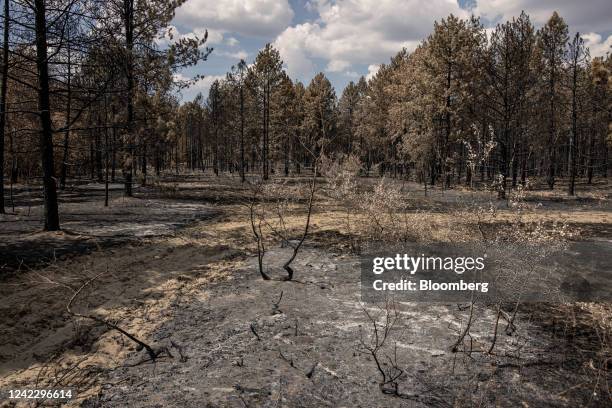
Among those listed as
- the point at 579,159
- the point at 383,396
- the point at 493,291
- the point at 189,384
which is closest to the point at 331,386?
the point at 383,396

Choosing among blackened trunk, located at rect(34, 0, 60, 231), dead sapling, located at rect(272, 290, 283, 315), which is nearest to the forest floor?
dead sapling, located at rect(272, 290, 283, 315)

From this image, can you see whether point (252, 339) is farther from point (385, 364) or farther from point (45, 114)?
point (45, 114)

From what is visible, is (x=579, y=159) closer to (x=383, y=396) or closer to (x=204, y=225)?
(x=204, y=225)

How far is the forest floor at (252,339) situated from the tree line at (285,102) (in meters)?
2.67

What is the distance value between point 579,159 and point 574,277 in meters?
45.0

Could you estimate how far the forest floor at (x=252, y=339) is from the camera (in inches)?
181

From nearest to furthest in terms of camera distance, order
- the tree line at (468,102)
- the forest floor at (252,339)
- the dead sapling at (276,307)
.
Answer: the forest floor at (252,339), the dead sapling at (276,307), the tree line at (468,102)

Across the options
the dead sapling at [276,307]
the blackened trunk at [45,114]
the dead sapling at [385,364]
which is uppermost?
the blackened trunk at [45,114]

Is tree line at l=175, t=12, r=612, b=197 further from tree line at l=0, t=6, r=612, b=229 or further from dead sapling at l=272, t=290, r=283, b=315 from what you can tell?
dead sapling at l=272, t=290, r=283, b=315

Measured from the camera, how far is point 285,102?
42.0m

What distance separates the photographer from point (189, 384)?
4672 mm

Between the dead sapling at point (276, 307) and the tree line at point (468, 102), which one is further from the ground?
the tree line at point (468, 102)

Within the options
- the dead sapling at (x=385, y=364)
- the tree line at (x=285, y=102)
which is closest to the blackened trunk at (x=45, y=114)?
the tree line at (x=285, y=102)

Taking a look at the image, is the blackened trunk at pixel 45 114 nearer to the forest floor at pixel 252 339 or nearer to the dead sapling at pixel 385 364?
the forest floor at pixel 252 339
